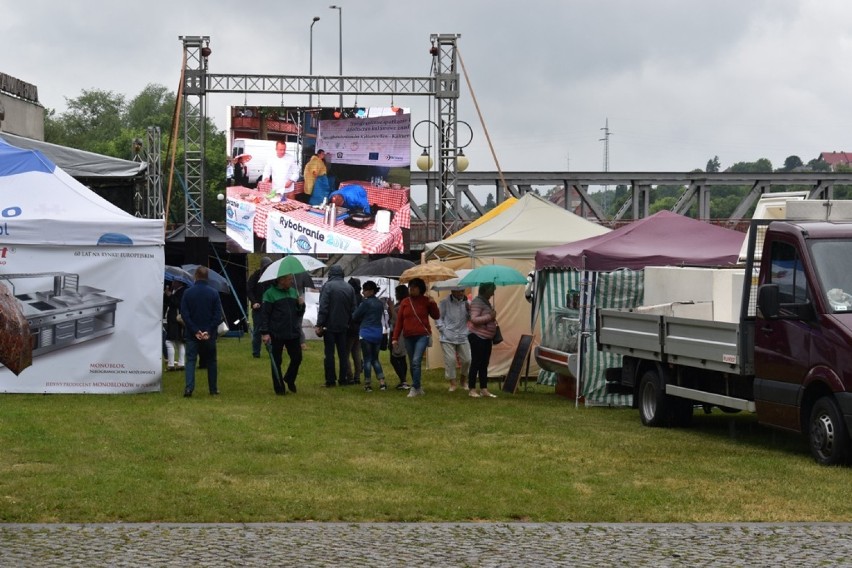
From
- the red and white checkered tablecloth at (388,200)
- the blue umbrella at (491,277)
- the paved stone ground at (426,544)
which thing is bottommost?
the paved stone ground at (426,544)

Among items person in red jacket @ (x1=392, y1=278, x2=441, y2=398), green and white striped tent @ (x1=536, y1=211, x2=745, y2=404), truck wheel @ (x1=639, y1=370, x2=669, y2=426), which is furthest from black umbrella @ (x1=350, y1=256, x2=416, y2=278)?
truck wheel @ (x1=639, y1=370, x2=669, y2=426)

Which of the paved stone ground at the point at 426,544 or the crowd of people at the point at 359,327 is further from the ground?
the crowd of people at the point at 359,327

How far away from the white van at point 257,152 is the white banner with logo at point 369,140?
810 millimetres

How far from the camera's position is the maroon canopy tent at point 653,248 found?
20.0 metres

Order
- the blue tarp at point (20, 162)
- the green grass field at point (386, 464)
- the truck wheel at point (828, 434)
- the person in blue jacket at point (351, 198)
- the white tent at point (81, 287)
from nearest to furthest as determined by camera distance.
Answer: the green grass field at point (386, 464), the truck wheel at point (828, 434), the white tent at point (81, 287), the blue tarp at point (20, 162), the person in blue jacket at point (351, 198)

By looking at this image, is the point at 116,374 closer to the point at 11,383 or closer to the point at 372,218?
the point at 11,383

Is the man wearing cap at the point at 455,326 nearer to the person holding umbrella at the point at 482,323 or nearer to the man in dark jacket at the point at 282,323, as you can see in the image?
the person holding umbrella at the point at 482,323

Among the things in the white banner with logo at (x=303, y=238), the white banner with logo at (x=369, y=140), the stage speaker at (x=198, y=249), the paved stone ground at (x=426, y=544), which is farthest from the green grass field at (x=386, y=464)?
the white banner with logo at (x=369, y=140)

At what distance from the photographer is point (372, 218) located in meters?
42.1

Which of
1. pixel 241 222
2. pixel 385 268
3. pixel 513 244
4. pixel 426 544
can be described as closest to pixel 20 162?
pixel 513 244

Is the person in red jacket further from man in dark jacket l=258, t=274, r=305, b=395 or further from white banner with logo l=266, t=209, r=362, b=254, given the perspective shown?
white banner with logo l=266, t=209, r=362, b=254

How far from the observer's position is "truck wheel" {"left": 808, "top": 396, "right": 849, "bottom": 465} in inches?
501

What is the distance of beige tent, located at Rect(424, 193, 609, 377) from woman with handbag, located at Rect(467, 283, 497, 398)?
311 centimetres

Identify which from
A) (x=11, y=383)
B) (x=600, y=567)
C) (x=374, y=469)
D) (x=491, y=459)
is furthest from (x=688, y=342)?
(x=11, y=383)
